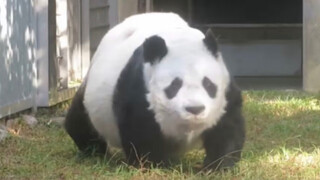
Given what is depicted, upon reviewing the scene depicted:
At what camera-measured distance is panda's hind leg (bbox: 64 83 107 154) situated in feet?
19.9

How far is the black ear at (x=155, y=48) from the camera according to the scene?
5.09 metres

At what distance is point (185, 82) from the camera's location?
4949 millimetres

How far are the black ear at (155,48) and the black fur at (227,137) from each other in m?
0.51

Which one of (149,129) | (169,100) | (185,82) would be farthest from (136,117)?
(185,82)

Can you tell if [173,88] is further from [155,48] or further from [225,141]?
[225,141]

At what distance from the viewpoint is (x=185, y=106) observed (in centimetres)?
484

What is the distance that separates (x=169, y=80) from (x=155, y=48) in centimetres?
24

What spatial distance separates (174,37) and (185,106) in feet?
2.18

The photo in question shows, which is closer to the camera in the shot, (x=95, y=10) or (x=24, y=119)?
(x=24, y=119)

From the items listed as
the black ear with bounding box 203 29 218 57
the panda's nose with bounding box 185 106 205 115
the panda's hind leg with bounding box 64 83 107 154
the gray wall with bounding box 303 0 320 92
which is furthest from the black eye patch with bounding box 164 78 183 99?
the gray wall with bounding box 303 0 320 92

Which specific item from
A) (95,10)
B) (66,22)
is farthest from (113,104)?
(95,10)

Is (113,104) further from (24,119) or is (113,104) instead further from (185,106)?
(24,119)

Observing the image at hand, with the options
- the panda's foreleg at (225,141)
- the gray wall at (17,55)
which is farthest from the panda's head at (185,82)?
the gray wall at (17,55)

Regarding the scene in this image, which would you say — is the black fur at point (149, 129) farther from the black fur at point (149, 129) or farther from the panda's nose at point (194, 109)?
the panda's nose at point (194, 109)
